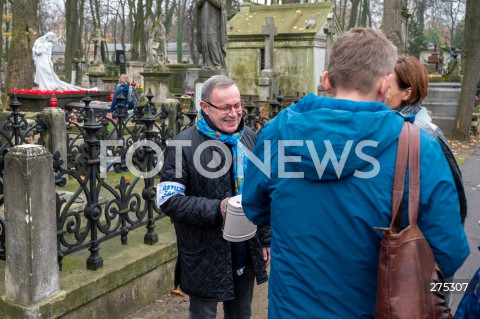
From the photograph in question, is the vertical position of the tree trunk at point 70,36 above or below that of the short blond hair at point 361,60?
above

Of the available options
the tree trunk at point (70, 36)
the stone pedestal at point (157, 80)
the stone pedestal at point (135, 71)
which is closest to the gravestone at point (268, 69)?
the stone pedestal at point (157, 80)

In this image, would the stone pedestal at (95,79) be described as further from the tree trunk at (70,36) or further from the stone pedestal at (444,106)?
the stone pedestal at (444,106)


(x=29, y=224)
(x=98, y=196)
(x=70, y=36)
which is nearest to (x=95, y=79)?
(x=70, y=36)

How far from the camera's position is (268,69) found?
20.2 meters

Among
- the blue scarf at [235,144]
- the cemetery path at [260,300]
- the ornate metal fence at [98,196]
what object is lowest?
the cemetery path at [260,300]

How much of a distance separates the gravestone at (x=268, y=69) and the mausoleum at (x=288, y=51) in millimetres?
498

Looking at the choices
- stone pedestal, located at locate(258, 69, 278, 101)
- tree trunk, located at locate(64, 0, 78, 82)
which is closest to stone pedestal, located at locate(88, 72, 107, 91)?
tree trunk, located at locate(64, 0, 78, 82)

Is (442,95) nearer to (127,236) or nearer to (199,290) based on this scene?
(127,236)

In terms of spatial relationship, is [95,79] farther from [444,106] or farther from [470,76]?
[470,76]

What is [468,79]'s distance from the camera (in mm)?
13734

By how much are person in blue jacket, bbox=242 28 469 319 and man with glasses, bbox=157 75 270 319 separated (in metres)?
0.88

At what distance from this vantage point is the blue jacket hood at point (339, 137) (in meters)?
1.68

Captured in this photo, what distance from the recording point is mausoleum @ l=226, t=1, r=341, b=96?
21531 mm

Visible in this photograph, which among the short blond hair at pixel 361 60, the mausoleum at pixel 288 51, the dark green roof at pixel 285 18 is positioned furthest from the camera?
the dark green roof at pixel 285 18
